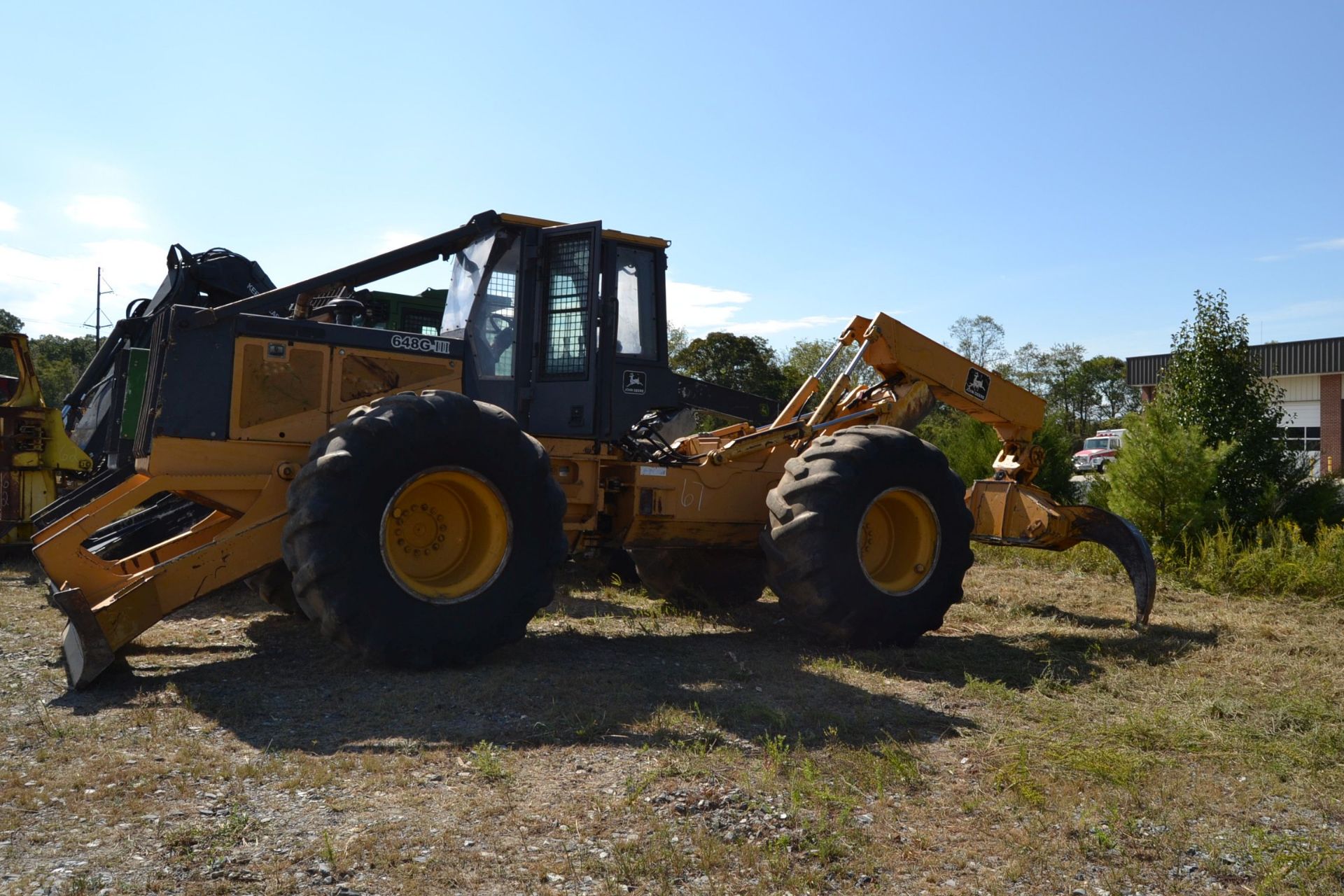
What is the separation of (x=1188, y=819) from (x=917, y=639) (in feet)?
12.9

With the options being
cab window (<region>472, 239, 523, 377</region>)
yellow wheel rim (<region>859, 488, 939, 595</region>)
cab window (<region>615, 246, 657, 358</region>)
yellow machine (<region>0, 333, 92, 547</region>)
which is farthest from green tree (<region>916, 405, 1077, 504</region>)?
yellow machine (<region>0, 333, 92, 547</region>)

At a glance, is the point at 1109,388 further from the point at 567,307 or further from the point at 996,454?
the point at 567,307

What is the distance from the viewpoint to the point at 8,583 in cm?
1098

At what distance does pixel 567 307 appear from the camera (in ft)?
27.0

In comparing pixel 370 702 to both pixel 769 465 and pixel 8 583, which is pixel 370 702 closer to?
pixel 769 465

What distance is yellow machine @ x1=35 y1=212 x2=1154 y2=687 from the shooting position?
633 cm

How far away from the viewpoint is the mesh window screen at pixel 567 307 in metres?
8.18

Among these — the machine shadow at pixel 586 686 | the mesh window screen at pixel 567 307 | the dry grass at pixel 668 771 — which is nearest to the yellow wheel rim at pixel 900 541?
the machine shadow at pixel 586 686

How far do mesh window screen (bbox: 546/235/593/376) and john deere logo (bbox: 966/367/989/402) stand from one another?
352 centimetres

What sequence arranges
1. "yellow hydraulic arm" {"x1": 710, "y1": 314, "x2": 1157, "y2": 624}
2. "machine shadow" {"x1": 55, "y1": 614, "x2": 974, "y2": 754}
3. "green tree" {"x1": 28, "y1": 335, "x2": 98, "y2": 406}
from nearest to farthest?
"machine shadow" {"x1": 55, "y1": 614, "x2": 974, "y2": 754}
"yellow hydraulic arm" {"x1": 710, "y1": 314, "x2": 1157, "y2": 624}
"green tree" {"x1": 28, "y1": 335, "x2": 98, "y2": 406}

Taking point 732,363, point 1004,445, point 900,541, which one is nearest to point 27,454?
point 900,541

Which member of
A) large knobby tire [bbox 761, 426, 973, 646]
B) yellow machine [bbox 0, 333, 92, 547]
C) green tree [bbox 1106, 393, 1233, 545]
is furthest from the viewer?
green tree [bbox 1106, 393, 1233, 545]

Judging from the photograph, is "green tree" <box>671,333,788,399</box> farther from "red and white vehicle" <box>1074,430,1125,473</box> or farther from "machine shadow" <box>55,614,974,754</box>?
"machine shadow" <box>55,614,974,754</box>

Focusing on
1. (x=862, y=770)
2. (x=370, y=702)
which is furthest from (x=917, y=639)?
(x=370, y=702)
